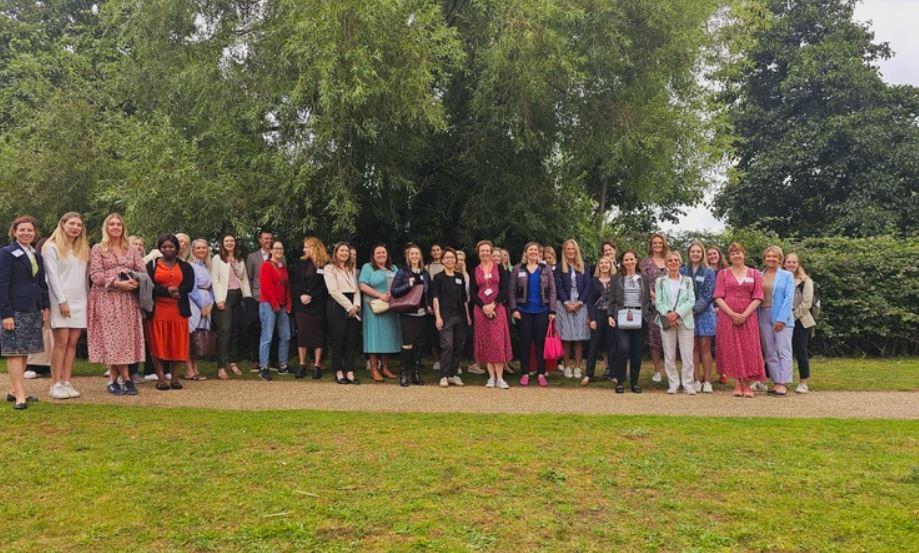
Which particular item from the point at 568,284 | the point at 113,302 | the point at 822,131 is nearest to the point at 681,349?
the point at 568,284

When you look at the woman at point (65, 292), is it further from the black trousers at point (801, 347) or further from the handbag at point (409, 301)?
the black trousers at point (801, 347)

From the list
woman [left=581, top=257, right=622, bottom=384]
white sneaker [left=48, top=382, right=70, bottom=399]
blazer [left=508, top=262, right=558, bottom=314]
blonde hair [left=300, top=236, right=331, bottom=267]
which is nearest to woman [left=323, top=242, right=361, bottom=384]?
blonde hair [left=300, top=236, right=331, bottom=267]

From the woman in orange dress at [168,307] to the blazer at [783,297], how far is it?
7213 millimetres

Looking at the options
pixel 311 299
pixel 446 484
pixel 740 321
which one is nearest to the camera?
pixel 446 484

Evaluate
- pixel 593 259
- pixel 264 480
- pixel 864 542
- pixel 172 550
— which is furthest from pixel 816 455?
pixel 593 259

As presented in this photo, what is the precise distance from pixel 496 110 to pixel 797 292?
5.00 m

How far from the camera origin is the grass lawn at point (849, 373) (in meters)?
9.27

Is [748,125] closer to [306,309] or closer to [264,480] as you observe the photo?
[306,309]

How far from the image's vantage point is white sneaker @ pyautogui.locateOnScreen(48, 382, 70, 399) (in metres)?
6.99

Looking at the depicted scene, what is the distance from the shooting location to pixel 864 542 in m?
3.61

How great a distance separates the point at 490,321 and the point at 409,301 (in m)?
1.12

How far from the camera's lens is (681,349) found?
8.45 m

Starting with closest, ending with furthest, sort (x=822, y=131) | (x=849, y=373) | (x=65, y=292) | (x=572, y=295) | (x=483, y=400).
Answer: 1. (x=65, y=292)
2. (x=483, y=400)
3. (x=572, y=295)
4. (x=849, y=373)
5. (x=822, y=131)

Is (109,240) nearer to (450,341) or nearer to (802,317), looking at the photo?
(450,341)
